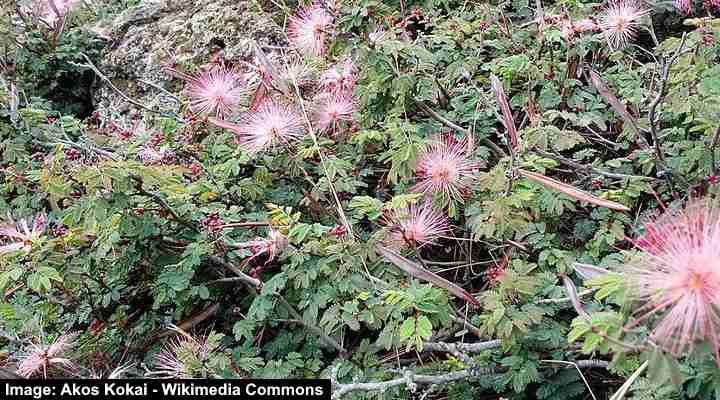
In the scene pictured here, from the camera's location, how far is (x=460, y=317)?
95.6 inches

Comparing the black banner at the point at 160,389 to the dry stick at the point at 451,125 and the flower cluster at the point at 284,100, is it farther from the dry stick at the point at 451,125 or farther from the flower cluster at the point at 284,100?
the dry stick at the point at 451,125

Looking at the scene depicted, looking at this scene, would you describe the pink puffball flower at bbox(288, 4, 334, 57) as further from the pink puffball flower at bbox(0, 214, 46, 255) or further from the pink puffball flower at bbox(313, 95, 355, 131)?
the pink puffball flower at bbox(0, 214, 46, 255)

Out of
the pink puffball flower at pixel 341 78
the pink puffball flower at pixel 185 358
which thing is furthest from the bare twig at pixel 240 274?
the pink puffball flower at pixel 341 78

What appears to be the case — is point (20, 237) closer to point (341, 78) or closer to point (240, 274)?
point (240, 274)

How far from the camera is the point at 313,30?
10.2 feet

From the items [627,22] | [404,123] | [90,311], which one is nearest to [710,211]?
[404,123]

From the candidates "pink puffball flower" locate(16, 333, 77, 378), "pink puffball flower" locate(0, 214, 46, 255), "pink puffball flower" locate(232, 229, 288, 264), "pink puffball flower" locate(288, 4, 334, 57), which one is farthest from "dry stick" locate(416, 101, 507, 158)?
"pink puffball flower" locate(16, 333, 77, 378)

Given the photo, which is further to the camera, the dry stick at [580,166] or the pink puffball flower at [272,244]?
the dry stick at [580,166]

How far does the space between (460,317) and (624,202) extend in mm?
734

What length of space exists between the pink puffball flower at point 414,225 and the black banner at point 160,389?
0.58 metres

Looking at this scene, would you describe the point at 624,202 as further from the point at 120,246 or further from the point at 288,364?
the point at 120,246

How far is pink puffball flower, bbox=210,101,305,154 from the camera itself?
9.47 ft

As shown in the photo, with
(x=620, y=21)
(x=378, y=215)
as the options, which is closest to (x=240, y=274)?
(x=378, y=215)

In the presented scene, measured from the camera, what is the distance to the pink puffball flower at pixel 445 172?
2648 millimetres
